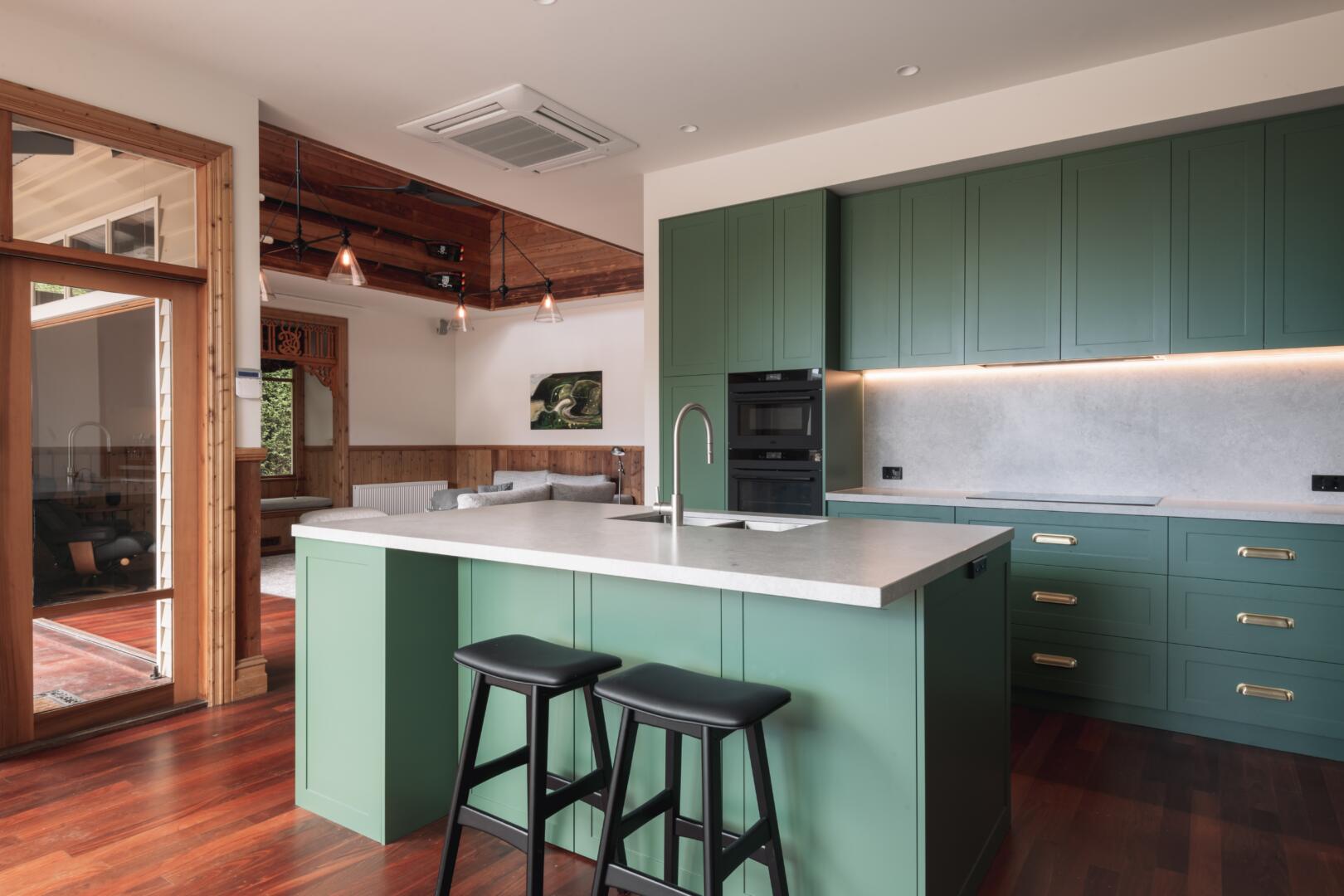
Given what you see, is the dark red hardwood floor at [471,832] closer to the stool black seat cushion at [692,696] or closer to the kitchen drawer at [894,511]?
the stool black seat cushion at [692,696]

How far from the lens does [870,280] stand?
4094mm

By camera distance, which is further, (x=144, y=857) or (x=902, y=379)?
(x=902, y=379)

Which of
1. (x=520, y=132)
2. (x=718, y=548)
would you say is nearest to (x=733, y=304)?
(x=520, y=132)

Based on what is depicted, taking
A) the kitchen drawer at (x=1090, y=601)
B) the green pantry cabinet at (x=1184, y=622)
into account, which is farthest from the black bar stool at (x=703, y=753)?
the kitchen drawer at (x=1090, y=601)

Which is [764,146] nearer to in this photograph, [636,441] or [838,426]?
[838,426]

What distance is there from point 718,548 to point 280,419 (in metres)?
8.63

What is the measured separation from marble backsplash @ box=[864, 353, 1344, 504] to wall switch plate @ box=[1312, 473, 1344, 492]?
26 mm

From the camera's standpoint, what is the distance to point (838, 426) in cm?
415

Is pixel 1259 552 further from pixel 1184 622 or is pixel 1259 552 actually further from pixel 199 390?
pixel 199 390

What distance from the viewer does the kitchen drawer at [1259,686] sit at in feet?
9.32

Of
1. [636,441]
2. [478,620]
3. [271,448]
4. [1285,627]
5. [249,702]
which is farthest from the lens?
[271,448]

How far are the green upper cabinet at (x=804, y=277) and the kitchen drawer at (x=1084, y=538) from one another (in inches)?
46.3

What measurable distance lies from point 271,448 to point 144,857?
7.72 m

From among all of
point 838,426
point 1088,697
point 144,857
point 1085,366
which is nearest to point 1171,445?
point 1085,366
